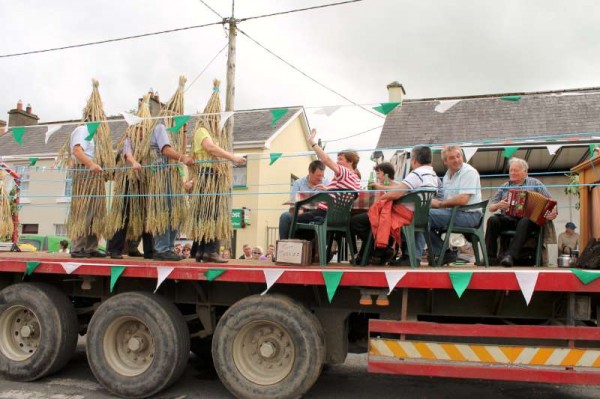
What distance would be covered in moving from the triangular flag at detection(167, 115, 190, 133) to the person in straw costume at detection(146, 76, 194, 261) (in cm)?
1

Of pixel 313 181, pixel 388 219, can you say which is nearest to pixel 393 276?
pixel 388 219

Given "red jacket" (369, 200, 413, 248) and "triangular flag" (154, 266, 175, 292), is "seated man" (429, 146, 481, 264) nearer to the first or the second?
"red jacket" (369, 200, 413, 248)

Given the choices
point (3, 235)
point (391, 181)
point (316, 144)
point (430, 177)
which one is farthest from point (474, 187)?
point (3, 235)

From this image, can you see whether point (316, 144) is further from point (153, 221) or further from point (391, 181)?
point (153, 221)

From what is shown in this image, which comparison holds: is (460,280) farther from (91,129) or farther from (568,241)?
(91,129)

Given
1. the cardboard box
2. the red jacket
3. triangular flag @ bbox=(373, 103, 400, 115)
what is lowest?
the cardboard box

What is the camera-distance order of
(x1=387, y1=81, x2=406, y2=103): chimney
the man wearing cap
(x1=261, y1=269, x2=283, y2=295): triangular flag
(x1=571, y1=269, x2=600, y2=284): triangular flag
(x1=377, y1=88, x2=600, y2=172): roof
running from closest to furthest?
(x1=571, y1=269, x2=600, y2=284): triangular flag → (x1=261, y1=269, x2=283, y2=295): triangular flag → the man wearing cap → (x1=377, y1=88, x2=600, y2=172): roof → (x1=387, y1=81, x2=406, y2=103): chimney

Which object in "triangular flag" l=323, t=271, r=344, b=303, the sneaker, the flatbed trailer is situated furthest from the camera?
the sneaker

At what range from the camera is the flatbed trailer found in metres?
3.99

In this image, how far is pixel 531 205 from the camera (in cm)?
503

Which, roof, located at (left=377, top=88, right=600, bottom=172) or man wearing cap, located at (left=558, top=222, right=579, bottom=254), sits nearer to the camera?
man wearing cap, located at (left=558, top=222, right=579, bottom=254)

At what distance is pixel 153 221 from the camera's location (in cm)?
559

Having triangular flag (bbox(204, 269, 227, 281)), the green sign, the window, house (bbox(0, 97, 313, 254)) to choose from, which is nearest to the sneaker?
triangular flag (bbox(204, 269, 227, 281))

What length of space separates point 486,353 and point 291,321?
1.58m
